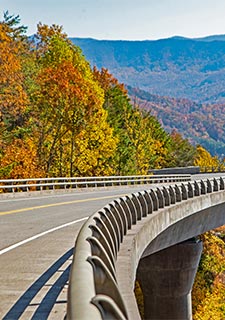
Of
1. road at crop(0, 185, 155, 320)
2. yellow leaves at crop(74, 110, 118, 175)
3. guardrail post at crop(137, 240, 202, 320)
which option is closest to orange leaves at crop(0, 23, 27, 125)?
yellow leaves at crop(74, 110, 118, 175)

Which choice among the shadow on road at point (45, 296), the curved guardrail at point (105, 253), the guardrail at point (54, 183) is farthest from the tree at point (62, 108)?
the shadow on road at point (45, 296)

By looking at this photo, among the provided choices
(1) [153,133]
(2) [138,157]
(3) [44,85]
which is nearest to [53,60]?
(3) [44,85]

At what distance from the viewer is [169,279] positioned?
28.1 meters

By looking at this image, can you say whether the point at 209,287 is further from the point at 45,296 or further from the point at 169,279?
the point at 45,296

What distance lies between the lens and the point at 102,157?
2368 inches

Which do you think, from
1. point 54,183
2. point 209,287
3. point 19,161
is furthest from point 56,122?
point 209,287

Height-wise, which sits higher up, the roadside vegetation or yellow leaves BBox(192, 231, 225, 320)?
the roadside vegetation

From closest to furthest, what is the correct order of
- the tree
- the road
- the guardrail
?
1. the road
2. the guardrail
3. the tree

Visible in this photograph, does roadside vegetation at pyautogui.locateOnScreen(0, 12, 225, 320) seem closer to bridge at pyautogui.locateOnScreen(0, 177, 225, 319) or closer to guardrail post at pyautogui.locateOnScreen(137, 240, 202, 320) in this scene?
guardrail post at pyautogui.locateOnScreen(137, 240, 202, 320)

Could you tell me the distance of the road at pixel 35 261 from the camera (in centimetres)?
773

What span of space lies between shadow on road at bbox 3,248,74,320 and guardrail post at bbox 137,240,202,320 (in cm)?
1754

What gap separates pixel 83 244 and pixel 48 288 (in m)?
2.41

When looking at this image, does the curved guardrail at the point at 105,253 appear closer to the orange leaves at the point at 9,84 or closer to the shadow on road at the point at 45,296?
the shadow on road at the point at 45,296

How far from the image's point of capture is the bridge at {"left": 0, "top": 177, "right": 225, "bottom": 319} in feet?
16.1
